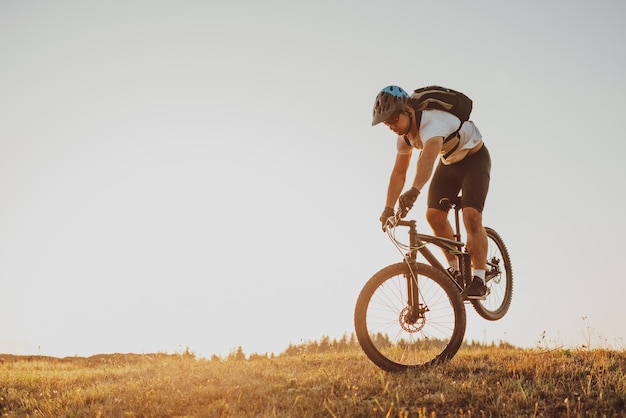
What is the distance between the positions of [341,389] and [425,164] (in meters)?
2.44

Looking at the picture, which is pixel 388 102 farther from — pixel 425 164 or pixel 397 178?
pixel 397 178

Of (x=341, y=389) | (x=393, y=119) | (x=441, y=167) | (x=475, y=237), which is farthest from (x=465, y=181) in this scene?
(x=341, y=389)

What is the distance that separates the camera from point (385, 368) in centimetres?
542

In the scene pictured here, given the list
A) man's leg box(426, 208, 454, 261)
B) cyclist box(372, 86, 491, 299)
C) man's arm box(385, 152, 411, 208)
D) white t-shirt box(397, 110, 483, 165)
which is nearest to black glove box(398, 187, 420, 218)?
cyclist box(372, 86, 491, 299)

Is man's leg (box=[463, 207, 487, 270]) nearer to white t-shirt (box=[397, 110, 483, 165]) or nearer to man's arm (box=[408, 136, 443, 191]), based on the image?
white t-shirt (box=[397, 110, 483, 165])

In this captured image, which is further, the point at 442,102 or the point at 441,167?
the point at 441,167

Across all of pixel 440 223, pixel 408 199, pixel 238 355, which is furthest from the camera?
pixel 238 355

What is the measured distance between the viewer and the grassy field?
435 cm

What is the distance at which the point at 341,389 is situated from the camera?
5.12m

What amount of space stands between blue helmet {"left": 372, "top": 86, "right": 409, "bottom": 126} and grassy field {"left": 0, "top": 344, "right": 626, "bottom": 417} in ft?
9.12

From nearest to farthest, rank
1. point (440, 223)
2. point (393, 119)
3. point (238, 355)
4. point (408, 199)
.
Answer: point (408, 199) < point (393, 119) < point (440, 223) < point (238, 355)

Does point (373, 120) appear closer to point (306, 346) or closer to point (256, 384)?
point (256, 384)

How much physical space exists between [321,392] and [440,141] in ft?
9.44

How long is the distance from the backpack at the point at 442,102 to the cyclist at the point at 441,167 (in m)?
0.05
